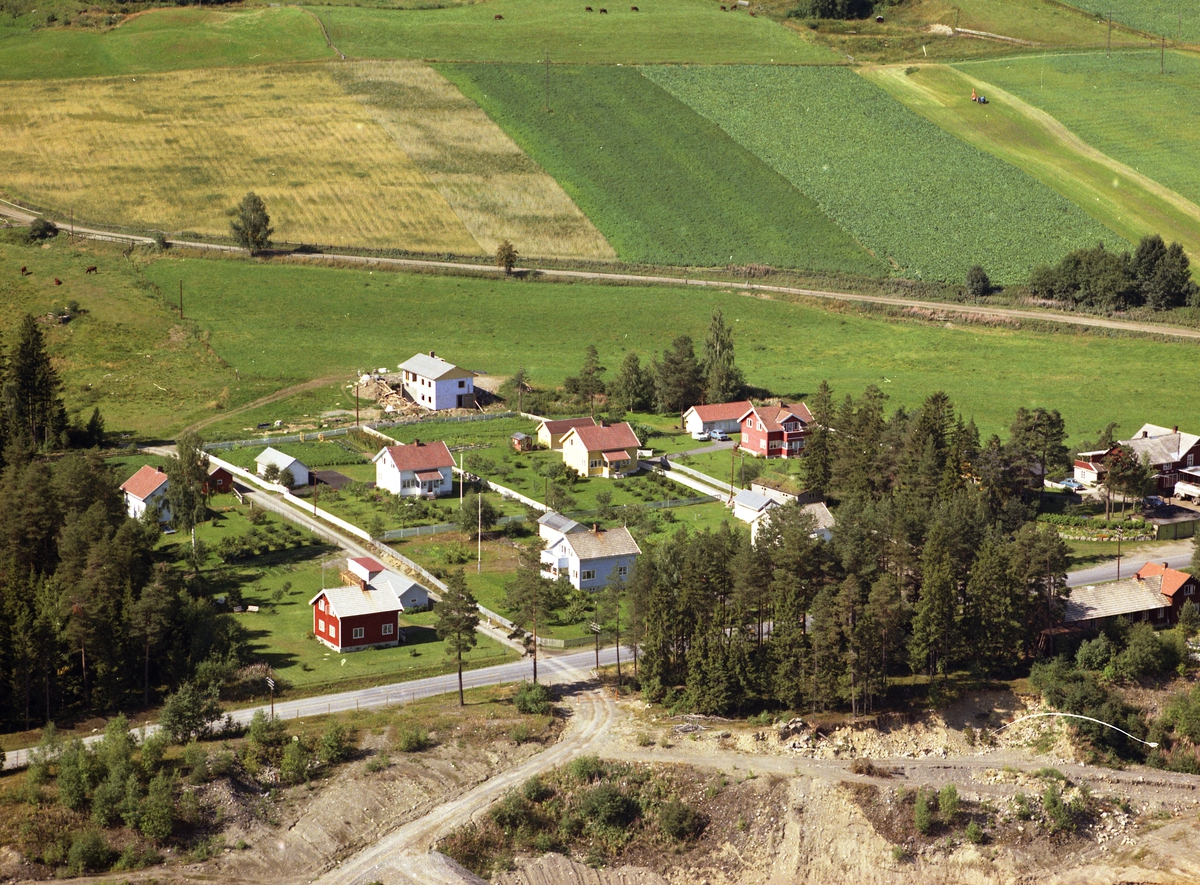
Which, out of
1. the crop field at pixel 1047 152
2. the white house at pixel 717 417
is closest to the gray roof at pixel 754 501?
the white house at pixel 717 417

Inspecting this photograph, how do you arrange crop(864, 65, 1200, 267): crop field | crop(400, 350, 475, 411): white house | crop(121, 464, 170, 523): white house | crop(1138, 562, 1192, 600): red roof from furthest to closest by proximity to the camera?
1. crop(864, 65, 1200, 267): crop field
2. crop(400, 350, 475, 411): white house
3. crop(121, 464, 170, 523): white house
4. crop(1138, 562, 1192, 600): red roof

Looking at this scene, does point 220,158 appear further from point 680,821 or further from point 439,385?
point 680,821

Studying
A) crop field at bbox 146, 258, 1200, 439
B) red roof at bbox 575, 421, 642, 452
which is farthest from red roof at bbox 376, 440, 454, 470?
crop field at bbox 146, 258, 1200, 439

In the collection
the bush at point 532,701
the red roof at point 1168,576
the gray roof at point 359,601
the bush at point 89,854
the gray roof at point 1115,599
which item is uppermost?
the gray roof at point 359,601

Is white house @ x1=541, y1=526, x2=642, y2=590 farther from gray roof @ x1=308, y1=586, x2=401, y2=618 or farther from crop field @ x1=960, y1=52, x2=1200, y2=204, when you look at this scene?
crop field @ x1=960, y1=52, x2=1200, y2=204

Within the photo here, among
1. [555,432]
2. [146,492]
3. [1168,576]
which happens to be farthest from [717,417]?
[146,492]

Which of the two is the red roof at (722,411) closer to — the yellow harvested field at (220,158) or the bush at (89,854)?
the yellow harvested field at (220,158)
